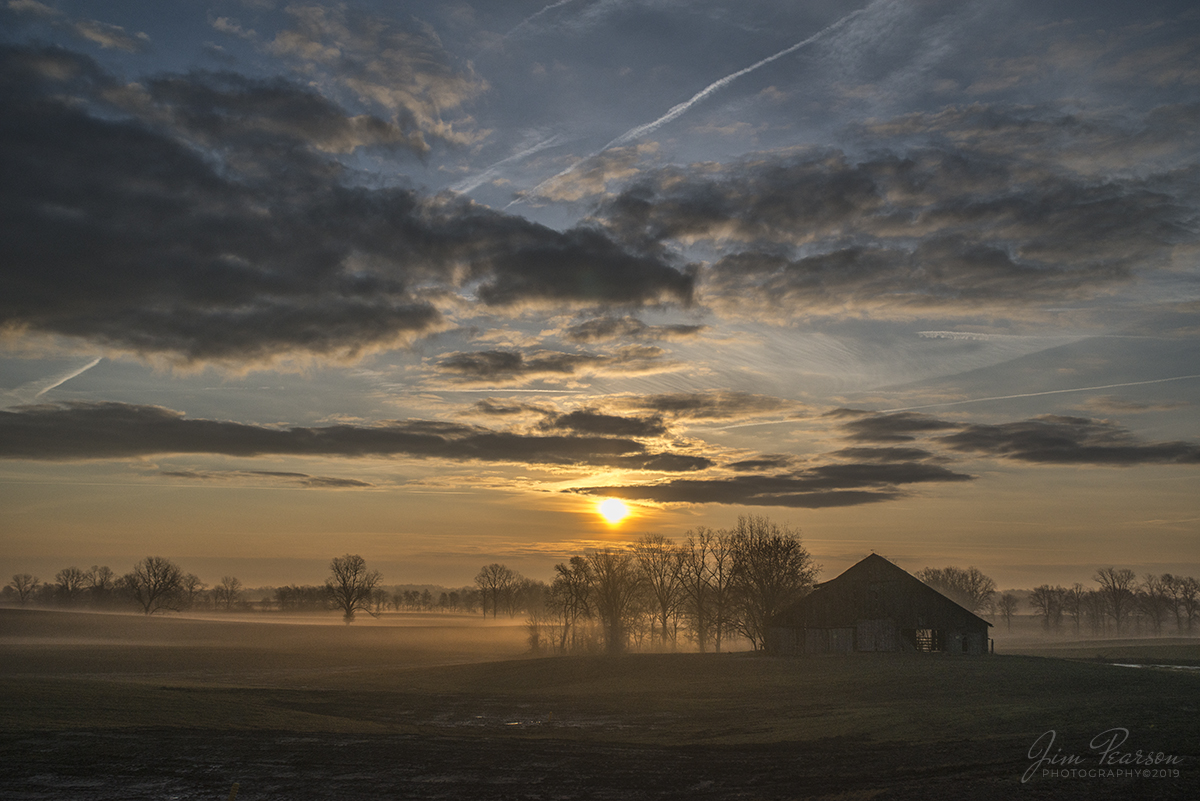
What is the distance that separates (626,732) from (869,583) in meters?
42.1

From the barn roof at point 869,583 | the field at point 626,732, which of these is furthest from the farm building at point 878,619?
the field at point 626,732

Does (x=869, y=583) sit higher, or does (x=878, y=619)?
(x=869, y=583)

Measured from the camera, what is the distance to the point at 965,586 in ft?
605

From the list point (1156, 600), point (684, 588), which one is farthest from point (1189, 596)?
point (684, 588)

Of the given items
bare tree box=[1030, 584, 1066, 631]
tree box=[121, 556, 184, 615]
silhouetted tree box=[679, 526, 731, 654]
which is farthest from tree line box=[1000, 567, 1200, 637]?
tree box=[121, 556, 184, 615]

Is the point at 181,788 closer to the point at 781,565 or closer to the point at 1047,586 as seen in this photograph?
the point at 781,565

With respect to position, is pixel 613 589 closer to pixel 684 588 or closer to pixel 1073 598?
pixel 684 588

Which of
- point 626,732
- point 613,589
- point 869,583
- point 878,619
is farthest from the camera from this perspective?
point 613,589

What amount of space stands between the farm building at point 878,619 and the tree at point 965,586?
121238mm

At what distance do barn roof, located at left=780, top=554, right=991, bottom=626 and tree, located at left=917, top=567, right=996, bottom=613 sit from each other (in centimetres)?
12133

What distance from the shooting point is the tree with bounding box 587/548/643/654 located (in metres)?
94.2

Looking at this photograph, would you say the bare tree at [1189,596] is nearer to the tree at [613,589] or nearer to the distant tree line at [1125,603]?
the distant tree line at [1125,603]

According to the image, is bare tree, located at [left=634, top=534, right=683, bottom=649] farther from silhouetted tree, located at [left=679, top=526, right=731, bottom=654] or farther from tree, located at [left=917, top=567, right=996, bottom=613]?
tree, located at [left=917, top=567, right=996, bottom=613]

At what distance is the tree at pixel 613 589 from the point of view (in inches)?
3711
